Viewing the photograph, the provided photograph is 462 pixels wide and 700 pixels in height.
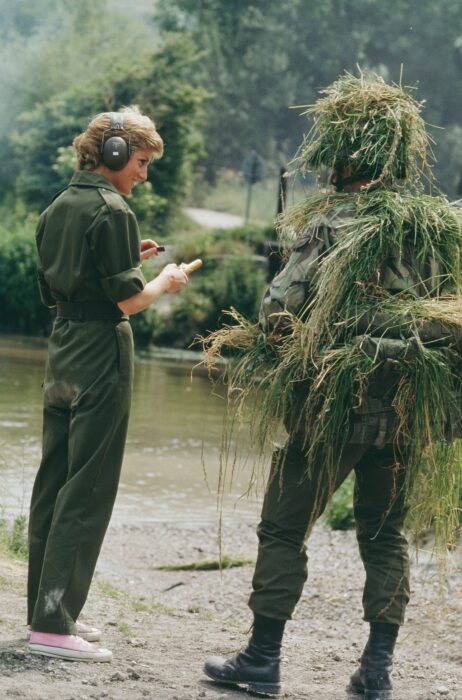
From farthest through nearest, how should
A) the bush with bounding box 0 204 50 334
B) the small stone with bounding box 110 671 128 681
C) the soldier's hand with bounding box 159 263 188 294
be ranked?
the bush with bounding box 0 204 50 334 < the soldier's hand with bounding box 159 263 188 294 < the small stone with bounding box 110 671 128 681

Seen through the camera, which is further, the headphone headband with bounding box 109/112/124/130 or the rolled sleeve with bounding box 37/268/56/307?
the rolled sleeve with bounding box 37/268/56/307

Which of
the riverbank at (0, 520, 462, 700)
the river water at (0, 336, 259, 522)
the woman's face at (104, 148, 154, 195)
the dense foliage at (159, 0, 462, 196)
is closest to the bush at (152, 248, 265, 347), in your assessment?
the river water at (0, 336, 259, 522)

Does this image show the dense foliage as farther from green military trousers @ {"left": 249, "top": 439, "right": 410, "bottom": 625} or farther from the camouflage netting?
green military trousers @ {"left": 249, "top": 439, "right": 410, "bottom": 625}

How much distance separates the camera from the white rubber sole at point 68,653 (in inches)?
156

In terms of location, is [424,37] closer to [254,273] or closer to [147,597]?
[254,273]

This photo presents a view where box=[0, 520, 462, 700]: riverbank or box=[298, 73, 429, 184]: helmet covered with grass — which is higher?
box=[298, 73, 429, 184]: helmet covered with grass

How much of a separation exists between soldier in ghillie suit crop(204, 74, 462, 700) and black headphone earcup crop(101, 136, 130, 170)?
587 mm

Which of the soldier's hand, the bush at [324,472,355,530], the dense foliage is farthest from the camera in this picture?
the dense foliage

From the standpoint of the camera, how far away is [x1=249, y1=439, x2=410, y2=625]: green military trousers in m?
3.91

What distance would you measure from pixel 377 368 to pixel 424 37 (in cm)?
5499

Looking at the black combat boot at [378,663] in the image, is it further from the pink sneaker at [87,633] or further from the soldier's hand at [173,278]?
the soldier's hand at [173,278]

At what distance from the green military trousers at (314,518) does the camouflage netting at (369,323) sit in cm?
8

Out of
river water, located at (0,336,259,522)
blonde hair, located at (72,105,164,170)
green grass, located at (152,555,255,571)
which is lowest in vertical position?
green grass, located at (152,555,255,571)

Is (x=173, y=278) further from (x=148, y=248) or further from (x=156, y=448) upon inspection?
(x=156, y=448)
